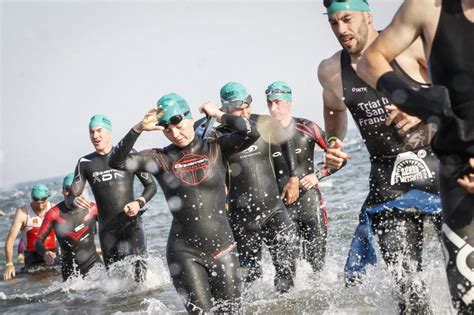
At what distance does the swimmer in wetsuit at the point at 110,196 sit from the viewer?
9.08 meters

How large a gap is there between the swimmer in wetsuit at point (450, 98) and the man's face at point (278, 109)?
201 inches

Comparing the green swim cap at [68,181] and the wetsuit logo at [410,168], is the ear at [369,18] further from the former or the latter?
the green swim cap at [68,181]

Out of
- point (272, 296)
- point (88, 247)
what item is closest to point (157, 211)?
point (88, 247)

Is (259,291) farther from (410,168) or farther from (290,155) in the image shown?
(410,168)

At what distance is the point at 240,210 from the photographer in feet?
25.5

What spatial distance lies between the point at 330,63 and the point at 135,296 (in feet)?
18.5

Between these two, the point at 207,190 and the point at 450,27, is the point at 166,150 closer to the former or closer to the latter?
the point at 207,190

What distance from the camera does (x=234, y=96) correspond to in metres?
7.79

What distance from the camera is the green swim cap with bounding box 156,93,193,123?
546 centimetres

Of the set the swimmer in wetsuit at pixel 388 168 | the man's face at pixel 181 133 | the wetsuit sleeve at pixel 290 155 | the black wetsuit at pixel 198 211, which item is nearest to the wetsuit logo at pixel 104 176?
the wetsuit sleeve at pixel 290 155

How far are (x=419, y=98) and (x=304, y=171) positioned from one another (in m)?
5.46

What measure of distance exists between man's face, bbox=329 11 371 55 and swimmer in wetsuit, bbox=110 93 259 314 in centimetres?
132

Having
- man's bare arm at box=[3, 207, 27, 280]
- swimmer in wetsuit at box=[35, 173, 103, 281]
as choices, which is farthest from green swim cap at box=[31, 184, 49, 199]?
swimmer in wetsuit at box=[35, 173, 103, 281]

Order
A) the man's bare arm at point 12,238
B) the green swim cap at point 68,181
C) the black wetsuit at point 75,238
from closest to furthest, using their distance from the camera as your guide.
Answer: the black wetsuit at point 75,238 → the green swim cap at point 68,181 → the man's bare arm at point 12,238
